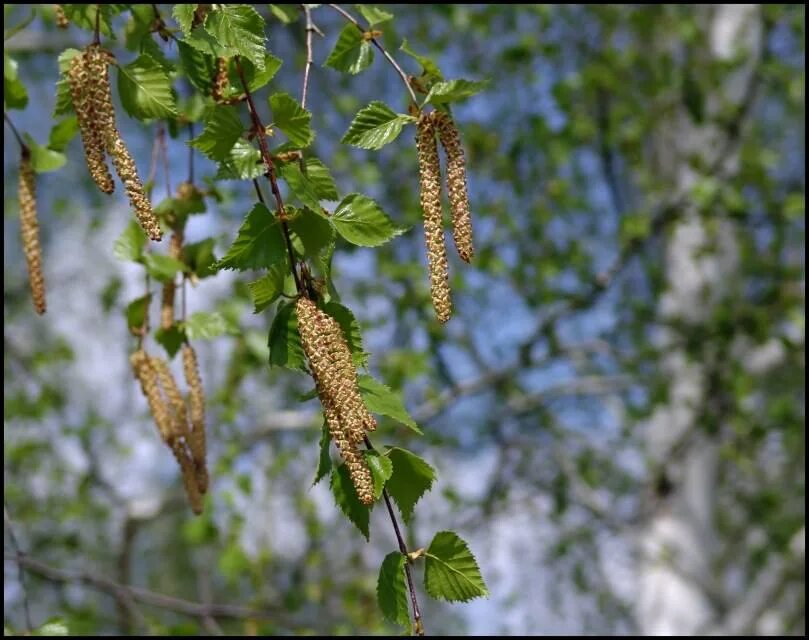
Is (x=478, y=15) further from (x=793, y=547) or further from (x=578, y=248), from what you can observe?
(x=793, y=547)

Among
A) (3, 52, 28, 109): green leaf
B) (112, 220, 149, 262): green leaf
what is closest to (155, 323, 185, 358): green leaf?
(112, 220, 149, 262): green leaf

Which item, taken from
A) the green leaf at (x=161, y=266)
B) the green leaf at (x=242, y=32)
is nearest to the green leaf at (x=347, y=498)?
the green leaf at (x=242, y=32)

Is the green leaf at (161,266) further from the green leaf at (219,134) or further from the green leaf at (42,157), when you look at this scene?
the green leaf at (219,134)

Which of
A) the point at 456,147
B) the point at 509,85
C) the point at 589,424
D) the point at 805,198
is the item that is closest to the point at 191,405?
the point at 456,147

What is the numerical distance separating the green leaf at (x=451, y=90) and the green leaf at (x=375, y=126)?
50 millimetres

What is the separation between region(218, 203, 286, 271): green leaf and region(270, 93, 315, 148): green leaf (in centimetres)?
12

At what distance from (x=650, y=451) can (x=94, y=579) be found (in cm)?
373

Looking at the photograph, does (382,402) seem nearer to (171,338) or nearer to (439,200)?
(439,200)

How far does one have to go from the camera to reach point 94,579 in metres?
2.54

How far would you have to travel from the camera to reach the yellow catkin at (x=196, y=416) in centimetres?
153

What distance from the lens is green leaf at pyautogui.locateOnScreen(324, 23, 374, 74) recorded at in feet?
4.32

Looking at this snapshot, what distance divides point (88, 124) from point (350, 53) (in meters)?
0.38

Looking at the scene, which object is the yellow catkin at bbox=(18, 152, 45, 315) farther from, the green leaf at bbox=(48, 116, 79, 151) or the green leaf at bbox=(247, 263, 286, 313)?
the green leaf at bbox=(247, 263, 286, 313)

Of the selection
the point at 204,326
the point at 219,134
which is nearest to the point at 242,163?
the point at 219,134
